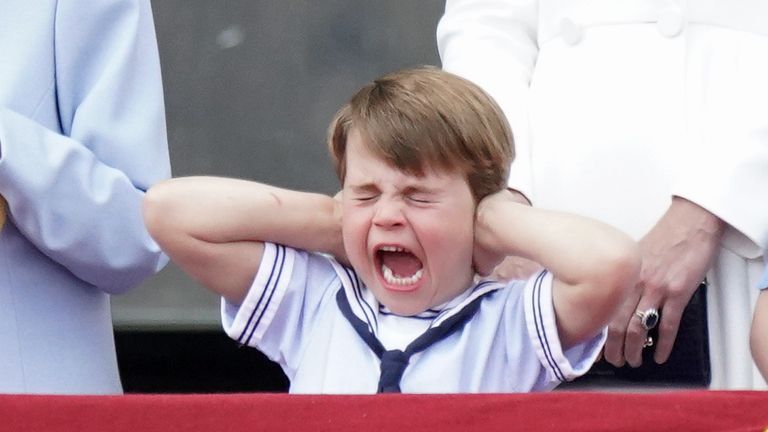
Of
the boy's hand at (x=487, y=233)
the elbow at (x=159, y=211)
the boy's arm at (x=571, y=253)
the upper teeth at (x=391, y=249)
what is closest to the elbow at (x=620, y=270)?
the boy's arm at (x=571, y=253)

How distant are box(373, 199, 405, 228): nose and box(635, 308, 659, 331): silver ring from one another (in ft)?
1.43

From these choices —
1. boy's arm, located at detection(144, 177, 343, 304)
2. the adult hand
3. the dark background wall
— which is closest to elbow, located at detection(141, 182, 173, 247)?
boy's arm, located at detection(144, 177, 343, 304)

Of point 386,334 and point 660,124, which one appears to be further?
point 660,124

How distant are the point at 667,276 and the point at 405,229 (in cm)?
45

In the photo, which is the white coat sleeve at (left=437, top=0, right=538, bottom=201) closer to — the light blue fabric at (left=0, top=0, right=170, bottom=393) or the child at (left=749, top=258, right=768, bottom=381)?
the child at (left=749, top=258, right=768, bottom=381)

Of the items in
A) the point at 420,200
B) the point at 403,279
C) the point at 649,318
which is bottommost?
the point at 649,318

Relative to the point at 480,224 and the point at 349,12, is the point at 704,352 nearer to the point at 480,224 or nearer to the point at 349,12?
the point at 480,224

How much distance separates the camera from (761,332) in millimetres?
2090

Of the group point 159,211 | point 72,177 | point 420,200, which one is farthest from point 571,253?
point 72,177

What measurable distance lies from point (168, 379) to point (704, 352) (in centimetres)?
162

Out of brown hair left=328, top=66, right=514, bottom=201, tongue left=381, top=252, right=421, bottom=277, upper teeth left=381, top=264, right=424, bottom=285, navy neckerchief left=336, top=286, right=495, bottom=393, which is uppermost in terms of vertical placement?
brown hair left=328, top=66, right=514, bottom=201

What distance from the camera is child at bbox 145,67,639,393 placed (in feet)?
6.57

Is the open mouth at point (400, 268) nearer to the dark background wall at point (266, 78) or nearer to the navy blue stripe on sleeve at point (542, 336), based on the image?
the navy blue stripe on sleeve at point (542, 336)

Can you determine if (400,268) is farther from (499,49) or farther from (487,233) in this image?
(499,49)
